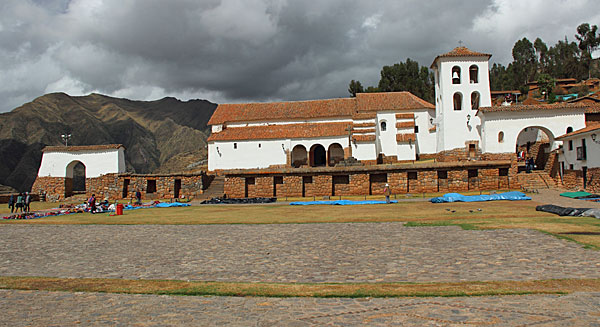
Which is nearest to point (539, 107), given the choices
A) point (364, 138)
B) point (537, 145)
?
point (537, 145)

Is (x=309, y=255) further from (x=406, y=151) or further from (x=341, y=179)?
(x=406, y=151)

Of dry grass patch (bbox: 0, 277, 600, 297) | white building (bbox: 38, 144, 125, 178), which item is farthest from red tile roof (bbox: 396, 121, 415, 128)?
dry grass patch (bbox: 0, 277, 600, 297)

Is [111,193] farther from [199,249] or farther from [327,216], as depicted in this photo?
[199,249]

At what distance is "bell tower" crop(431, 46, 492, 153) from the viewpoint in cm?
3753

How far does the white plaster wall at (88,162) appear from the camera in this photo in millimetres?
37531

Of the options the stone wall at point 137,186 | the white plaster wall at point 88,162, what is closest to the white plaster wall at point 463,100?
the stone wall at point 137,186

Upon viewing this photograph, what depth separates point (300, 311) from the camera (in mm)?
5316

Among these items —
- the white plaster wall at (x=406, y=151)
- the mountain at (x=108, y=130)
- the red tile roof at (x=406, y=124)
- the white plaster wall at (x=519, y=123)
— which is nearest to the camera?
the white plaster wall at (x=519, y=123)

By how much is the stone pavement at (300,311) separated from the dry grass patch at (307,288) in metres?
0.25

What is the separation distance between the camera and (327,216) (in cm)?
1745

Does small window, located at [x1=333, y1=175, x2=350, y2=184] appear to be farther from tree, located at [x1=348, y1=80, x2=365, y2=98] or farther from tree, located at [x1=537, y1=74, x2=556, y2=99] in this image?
tree, located at [x1=537, y1=74, x2=556, y2=99]

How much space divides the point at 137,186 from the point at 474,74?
3370 centimetres

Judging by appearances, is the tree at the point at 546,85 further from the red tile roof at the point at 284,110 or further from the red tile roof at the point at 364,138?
the red tile roof at the point at 364,138

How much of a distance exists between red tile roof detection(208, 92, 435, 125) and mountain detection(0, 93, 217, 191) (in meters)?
11.1
